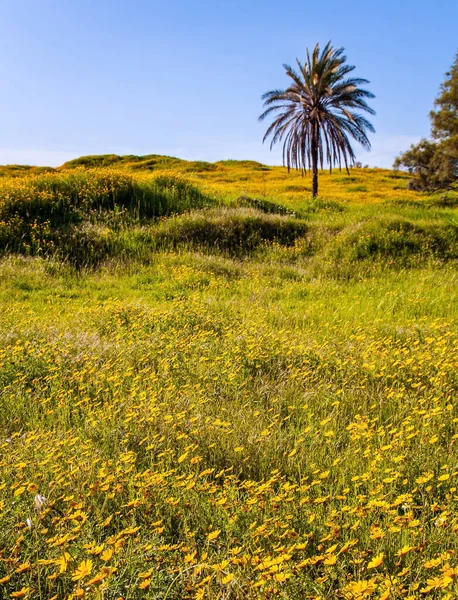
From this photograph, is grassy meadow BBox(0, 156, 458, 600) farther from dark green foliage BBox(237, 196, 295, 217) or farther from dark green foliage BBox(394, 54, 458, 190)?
dark green foliage BBox(394, 54, 458, 190)

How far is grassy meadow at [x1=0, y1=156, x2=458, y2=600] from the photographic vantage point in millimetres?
2199

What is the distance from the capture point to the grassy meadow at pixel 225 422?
220 cm

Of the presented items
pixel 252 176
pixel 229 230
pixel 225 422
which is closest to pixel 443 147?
pixel 252 176

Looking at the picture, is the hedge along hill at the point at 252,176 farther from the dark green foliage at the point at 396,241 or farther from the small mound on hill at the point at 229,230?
the dark green foliage at the point at 396,241

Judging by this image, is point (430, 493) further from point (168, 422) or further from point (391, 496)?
point (168, 422)

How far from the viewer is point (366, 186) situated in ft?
102

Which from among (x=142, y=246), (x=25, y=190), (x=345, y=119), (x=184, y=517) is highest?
(x=345, y=119)

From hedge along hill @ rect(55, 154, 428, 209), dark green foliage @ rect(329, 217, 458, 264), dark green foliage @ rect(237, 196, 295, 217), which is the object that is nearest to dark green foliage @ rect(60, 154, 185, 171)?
hedge along hill @ rect(55, 154, 428, 209)

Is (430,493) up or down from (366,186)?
down

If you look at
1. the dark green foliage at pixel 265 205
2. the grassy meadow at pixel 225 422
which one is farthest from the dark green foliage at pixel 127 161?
the grassy meadow at pixel 225 422

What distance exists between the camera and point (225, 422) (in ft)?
11.6

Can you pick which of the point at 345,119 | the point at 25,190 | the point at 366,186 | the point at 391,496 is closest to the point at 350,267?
the point at 391,496

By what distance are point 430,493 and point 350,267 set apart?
9.17 meters

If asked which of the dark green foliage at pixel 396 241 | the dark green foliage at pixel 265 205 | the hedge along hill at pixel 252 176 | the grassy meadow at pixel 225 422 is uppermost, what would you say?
the hedge along hill at pixel 252 176
